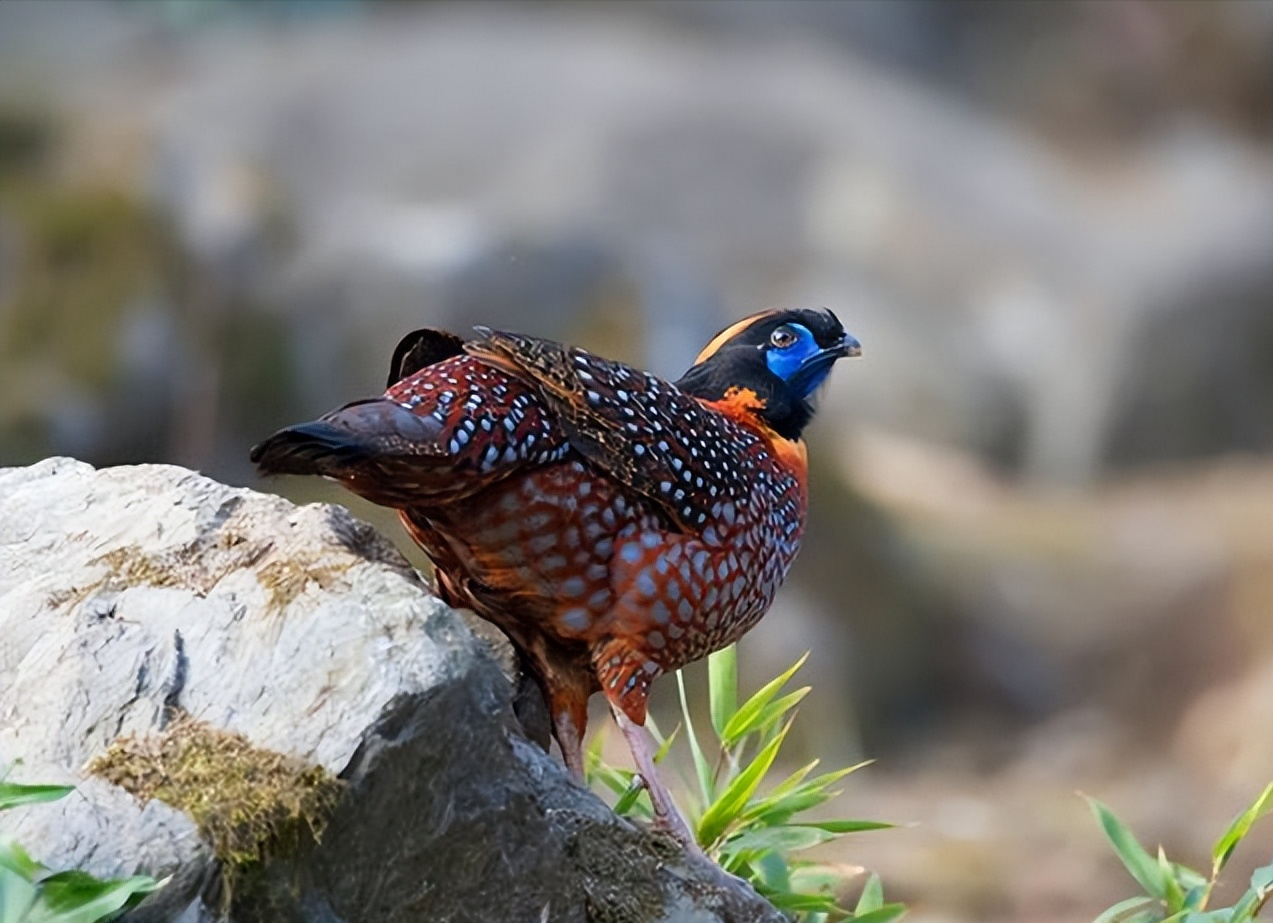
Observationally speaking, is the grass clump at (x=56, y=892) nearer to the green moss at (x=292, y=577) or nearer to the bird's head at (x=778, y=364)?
the green moss at (x=292, y=577)

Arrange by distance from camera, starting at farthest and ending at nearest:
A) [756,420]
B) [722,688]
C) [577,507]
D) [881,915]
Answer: [722,688] → [881,915] → [756,420] → [577,507]

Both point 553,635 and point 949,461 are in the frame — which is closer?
point 553,635

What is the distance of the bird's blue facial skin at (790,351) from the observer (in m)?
3.57

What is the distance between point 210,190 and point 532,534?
23.2 ft

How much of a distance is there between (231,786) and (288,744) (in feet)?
0.34

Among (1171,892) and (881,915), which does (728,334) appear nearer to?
(881,915)

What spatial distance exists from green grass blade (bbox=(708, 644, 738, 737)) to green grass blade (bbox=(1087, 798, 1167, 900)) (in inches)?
32.2

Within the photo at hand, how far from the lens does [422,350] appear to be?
10.5ft

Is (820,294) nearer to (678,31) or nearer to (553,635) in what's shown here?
(678,31)

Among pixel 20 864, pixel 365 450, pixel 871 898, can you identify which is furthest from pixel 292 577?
pixel 871 898

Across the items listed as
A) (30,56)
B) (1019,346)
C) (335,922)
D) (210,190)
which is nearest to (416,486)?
(335,922)

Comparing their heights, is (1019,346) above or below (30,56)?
below

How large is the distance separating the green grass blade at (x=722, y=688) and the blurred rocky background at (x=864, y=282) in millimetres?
2004

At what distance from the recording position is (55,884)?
231cm
